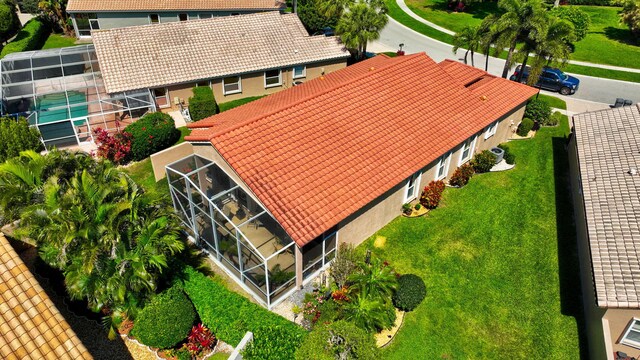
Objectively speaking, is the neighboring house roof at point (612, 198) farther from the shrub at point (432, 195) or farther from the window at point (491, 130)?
the shrub at point (432, 195)

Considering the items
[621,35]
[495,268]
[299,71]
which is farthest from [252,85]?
[621,35]

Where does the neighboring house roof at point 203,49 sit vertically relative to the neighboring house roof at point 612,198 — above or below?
above

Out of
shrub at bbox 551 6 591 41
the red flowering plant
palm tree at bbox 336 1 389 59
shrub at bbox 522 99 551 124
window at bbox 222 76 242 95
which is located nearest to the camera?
the red flowering plant

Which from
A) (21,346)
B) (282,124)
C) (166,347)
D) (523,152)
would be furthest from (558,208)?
(21,346)

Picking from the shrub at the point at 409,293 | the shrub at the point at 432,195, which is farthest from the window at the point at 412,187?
the shrub at the point at 409,293

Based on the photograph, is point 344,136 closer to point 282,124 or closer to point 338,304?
point 282,124

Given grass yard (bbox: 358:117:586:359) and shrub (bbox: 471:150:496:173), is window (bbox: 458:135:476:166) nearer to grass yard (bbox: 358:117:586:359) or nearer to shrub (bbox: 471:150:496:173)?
shrub (bbox: 471:150:496:173)

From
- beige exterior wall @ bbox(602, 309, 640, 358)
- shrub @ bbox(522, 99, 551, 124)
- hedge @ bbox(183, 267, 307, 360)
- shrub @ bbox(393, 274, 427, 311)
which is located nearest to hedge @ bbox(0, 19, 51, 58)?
hedge @ bbox(183, 267, 307, 360)
